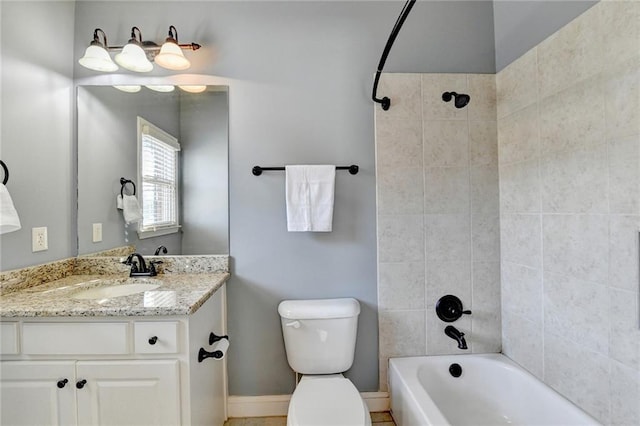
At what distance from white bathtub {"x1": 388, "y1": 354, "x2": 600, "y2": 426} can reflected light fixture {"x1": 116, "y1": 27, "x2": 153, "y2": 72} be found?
7.10ft

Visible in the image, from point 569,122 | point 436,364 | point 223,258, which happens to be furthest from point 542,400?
point 223,258

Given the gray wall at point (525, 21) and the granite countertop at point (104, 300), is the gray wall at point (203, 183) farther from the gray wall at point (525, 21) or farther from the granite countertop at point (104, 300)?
the gray wall at point (525, 21)

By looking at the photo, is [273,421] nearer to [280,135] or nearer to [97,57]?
[280,135]

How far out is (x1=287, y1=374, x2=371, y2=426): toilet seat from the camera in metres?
1.18

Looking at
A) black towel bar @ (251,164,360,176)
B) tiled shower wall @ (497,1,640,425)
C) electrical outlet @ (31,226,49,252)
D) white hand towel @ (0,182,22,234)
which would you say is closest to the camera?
tiled shower wall @ (497,1,640,425)

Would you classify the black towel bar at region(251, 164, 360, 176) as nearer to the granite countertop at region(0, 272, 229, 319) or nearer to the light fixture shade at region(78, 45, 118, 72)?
the granite countertop at region(0, 272, 229, 319)

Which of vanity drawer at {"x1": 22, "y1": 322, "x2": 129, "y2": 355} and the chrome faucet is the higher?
the chrome faucet

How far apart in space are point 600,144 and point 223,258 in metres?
1.84

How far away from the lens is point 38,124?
1.51 m

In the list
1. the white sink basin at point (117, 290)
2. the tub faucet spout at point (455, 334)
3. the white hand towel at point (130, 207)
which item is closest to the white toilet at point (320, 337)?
the tub faucet spout at point (455, 334)

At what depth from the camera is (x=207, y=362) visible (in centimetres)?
143

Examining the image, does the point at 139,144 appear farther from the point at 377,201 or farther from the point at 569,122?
the point at 569,122

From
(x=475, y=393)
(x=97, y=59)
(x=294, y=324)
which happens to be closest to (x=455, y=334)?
(x=475, y=393)

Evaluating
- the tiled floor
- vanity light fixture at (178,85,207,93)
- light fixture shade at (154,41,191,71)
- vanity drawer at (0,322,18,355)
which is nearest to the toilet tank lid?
the tiled floor
